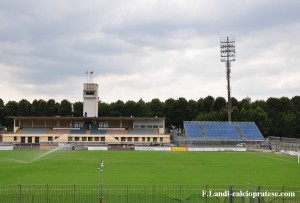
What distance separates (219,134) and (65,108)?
65023 millimetres

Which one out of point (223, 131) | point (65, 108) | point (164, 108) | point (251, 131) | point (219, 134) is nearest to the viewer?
point (219, 134)

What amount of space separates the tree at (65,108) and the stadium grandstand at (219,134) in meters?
49.9

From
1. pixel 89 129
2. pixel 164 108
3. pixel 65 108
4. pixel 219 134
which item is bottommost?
pixel 219 134

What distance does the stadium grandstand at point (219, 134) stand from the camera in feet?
331

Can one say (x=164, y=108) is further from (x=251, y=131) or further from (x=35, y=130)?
(x=35, y=130)

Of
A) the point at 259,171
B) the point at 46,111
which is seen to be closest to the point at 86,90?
the point at 46,111

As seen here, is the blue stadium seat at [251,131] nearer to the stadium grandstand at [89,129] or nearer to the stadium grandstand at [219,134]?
the stadium grandstand at [219,134]

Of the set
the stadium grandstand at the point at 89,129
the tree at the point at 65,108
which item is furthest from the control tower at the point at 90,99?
the tree at the point at 65,108

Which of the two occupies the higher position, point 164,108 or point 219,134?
point 164,108

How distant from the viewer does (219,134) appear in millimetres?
105188

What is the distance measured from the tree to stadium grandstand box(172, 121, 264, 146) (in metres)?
49.9

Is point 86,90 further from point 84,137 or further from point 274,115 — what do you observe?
point 274,115

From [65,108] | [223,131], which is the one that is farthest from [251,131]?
[65,108]

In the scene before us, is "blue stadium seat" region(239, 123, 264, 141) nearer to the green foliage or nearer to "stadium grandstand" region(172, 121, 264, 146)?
"stadium grandstand" region(172, 121, 264, 146)
